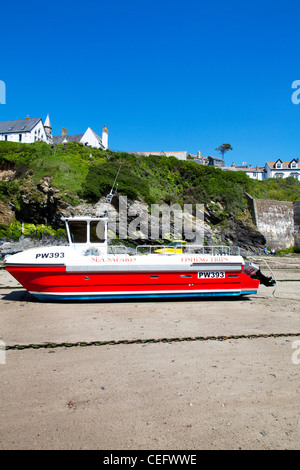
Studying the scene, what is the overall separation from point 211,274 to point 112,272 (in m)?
3.12

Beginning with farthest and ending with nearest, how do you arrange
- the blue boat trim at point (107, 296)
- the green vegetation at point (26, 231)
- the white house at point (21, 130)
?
the white house at point (21, 130), the green vegetation at point (26, 231), the blue boat trim at point (107, 296)

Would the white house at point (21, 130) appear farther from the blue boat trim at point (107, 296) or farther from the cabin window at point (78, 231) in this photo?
the blue boat trim at point (107, 296)

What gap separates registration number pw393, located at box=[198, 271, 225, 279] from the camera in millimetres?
9641

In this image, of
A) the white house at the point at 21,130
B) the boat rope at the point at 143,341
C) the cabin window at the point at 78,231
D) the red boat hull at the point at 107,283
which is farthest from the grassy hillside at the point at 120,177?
the boat rope at the point at 143,341

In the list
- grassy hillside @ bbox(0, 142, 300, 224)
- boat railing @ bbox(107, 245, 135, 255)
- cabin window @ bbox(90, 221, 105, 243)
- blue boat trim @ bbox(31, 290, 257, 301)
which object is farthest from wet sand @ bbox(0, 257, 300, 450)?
grassy hillside @ bbox(0, 142, 300, 224)

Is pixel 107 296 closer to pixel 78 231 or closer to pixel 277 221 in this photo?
pixel 78 231

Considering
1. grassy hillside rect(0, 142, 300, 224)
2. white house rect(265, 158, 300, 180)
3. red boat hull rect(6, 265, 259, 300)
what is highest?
white house rect(265, 158, 300, 180)

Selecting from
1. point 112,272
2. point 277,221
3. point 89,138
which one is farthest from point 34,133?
point 112,272

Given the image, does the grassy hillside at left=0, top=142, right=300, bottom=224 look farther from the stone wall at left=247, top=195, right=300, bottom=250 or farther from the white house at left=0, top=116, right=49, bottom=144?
the white house at left=0, top=116, right=49, bottom=144

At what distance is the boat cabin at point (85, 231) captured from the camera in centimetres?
976

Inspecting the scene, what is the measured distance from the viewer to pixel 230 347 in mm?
5551

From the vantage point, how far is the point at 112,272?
29.6 ft

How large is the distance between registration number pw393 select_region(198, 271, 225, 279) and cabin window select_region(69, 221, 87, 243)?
12.5 ft

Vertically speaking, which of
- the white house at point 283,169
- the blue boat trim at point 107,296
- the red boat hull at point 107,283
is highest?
the white house at point 283,169
